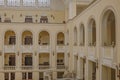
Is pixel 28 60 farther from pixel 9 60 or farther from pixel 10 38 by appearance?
pixel 10 38

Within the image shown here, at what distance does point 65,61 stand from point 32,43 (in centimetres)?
577

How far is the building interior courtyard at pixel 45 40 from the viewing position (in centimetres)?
2680

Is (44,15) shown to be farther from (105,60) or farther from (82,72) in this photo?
(105,60)

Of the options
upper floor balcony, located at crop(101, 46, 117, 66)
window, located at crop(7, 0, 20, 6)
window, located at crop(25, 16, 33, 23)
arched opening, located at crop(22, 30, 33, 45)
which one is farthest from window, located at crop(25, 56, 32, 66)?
upper floor balcony, located at crop(101, 46, 117, 66)

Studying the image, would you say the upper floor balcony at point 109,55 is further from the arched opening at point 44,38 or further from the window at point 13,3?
the window at point 13,3

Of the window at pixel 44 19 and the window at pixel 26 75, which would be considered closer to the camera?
the window at pixel 26 75

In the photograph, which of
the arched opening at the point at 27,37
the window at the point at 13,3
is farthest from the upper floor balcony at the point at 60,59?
the window at the point at 13,3

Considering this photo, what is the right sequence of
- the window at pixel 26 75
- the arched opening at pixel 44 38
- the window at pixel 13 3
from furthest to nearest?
1. the window at pixel 13 3
2. the arched opening at pixel 44 38
3. the window at pixel 26 75

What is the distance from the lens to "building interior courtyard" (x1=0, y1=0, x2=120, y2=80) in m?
26.8

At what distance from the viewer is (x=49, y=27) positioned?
34812 millimetres

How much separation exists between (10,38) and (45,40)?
17.8 ft

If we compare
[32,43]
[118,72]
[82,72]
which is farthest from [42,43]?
[118,72]

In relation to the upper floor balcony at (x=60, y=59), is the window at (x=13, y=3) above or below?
above

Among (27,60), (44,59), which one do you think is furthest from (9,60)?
(44,59)
